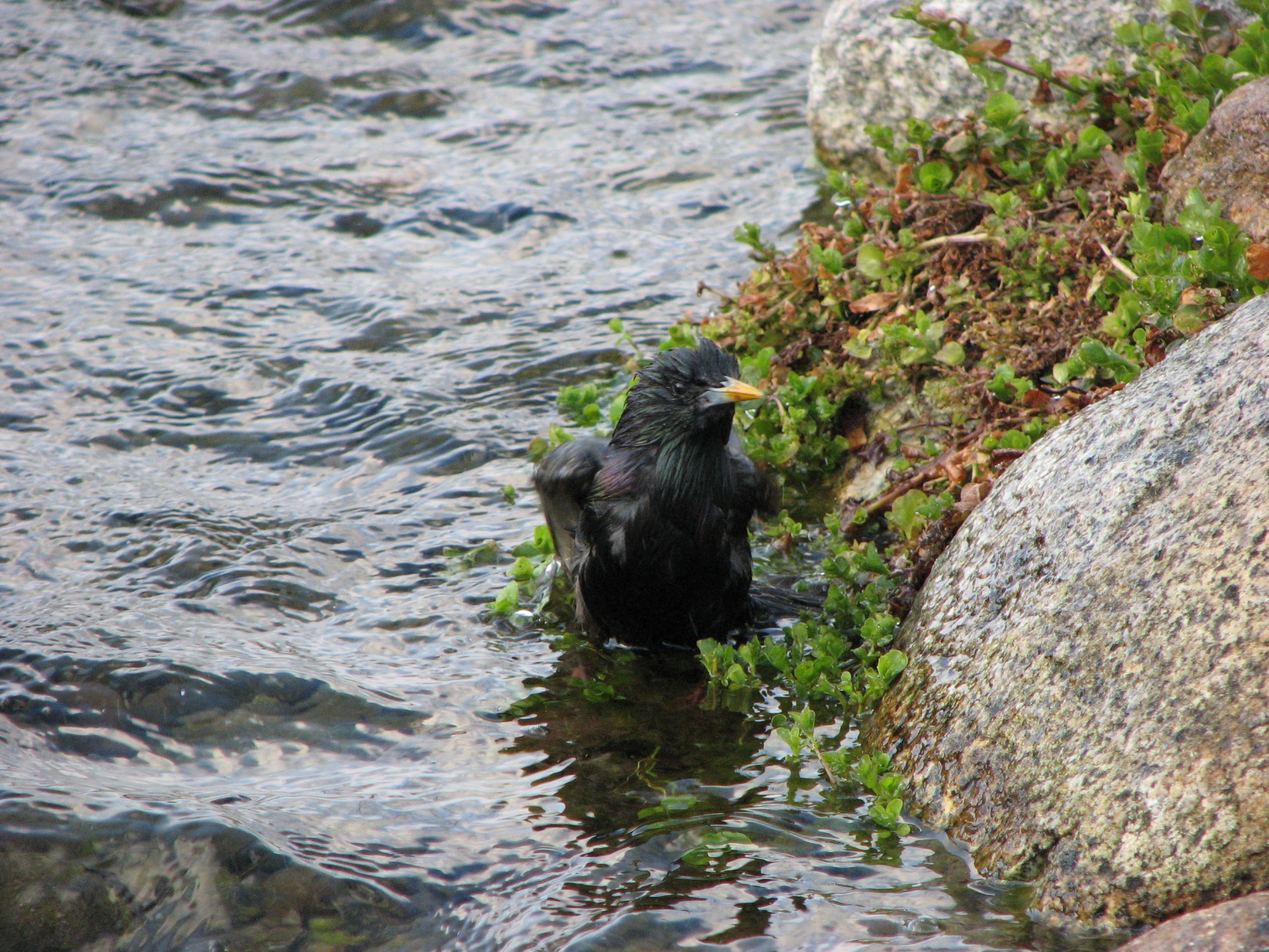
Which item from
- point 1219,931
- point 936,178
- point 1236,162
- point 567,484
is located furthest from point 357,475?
A: point 1219,931

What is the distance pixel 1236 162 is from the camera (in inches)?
Answer: 198

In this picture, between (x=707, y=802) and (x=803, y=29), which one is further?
(x=803, y=29)

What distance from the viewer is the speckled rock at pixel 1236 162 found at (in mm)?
4910

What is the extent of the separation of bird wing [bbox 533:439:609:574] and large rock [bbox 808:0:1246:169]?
10.9 feet

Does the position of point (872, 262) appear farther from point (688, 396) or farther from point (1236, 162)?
point (1236, 162)

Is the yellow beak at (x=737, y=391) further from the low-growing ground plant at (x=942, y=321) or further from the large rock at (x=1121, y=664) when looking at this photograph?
the large rock at (x=1121, y=664)

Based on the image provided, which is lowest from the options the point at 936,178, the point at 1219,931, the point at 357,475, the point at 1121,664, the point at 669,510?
the point at 357,475

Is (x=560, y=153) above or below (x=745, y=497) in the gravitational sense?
above

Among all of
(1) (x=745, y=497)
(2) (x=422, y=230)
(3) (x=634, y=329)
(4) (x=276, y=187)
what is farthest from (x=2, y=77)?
(1) (x=745, y=497)

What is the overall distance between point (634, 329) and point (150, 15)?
24.9 feet

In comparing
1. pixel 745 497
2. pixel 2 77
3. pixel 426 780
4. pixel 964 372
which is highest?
pixel 2 77

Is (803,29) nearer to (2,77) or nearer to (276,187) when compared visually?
(276,187)

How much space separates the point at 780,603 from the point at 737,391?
1.09 m

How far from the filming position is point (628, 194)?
976cm
